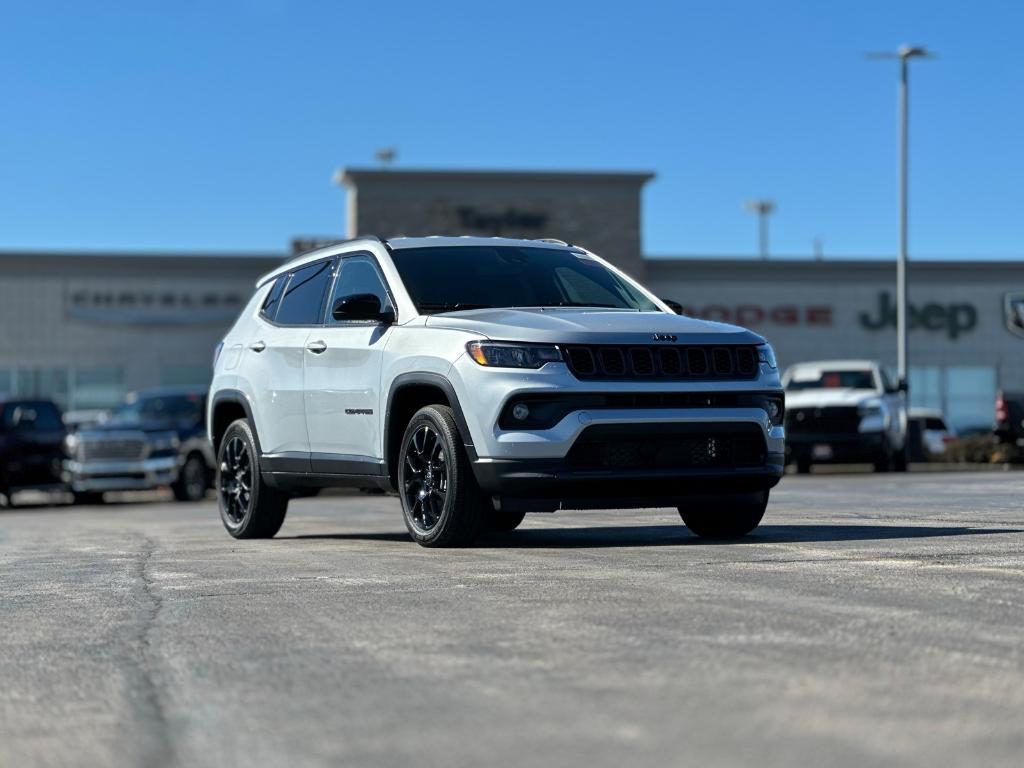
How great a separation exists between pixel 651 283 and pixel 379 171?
957 centimetres

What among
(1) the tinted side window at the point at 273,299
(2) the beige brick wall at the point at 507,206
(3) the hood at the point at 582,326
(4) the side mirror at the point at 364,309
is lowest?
(3) the hood at the point at 582,326

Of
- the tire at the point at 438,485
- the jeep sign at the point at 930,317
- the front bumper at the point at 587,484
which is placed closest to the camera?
the front bumper at the point at 587,484

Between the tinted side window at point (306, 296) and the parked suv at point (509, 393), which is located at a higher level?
the tinted side window at point (306, 296)

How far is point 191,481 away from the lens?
25.3 meters

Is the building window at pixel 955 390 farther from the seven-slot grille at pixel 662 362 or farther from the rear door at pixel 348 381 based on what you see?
the seven-slot grille at pixel 662 362

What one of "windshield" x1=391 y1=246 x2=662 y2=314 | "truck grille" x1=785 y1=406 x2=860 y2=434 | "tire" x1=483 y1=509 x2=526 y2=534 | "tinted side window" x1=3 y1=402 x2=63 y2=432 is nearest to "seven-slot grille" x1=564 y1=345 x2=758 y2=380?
"windshield" x1=391 y1=246 x2=662 y2=314

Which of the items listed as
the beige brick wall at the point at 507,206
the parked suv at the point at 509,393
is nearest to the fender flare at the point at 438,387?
the parked suv at the point at 509,393

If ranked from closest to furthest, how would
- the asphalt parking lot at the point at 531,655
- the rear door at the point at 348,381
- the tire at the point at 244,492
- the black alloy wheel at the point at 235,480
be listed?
the asphalt parking lot at the point at 531,655, the rear door at the point at 348,381, the tire at the point at 244,492, the black alloy wheel at the point at 235,480

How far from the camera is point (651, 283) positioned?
5806cm

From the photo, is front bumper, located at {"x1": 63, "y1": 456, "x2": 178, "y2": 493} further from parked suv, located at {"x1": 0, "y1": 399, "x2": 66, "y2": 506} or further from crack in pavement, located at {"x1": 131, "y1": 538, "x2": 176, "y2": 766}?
crack in pavement, located at {"x1": 131, "y1": 538, "x2": 176, "y2": 766}

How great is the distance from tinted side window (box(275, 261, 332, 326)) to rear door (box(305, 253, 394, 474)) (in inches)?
6.6

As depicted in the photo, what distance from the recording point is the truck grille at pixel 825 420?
26781 mm

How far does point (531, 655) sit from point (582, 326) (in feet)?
13.4

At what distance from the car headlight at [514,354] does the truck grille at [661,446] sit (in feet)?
1.44
